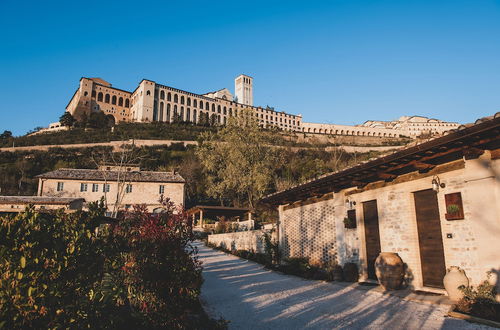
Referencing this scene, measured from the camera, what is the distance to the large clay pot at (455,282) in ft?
20.4

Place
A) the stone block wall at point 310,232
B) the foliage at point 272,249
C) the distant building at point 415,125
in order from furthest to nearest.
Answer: the distant building at point 415,125, the foliage at point 272,249, the stone block wall at point 310,232

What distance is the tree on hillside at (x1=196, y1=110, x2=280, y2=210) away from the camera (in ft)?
91.6

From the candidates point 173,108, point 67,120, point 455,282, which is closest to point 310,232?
point 455,282

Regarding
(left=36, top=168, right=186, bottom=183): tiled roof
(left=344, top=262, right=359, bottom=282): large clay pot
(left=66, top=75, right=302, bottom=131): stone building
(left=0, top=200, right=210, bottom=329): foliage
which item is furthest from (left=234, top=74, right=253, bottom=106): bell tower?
(left=0, top=200, right=210, bottom=329): foliage

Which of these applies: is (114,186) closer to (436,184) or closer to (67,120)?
(436,184)

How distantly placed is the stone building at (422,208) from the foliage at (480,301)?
0.27 metres

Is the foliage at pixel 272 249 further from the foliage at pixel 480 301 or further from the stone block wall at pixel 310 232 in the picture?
the foliage at pixel 480 301

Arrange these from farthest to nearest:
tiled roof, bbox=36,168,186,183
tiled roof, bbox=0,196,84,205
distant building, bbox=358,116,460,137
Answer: distant building, bbox=358,116,460,137 → tiled roof, bbox=36,168,186,183 → tiled roof, bbox=0,196,84,205

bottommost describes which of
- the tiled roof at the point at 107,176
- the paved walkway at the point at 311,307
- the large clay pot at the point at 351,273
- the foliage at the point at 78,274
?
the paved walkway at the point at 311,307

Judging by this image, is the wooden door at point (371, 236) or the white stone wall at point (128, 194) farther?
the white stone wall at point (128, 194)

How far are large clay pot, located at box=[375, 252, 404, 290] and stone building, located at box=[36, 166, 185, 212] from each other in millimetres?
28959

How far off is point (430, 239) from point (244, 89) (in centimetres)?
11794

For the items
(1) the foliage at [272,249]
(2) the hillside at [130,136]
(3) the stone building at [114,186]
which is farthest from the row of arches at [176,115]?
(1) the foliage at [272,249]

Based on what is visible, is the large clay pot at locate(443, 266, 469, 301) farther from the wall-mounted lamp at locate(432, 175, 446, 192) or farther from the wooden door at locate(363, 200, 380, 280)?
the wooden door at locate(363, 200, 380, 280)
